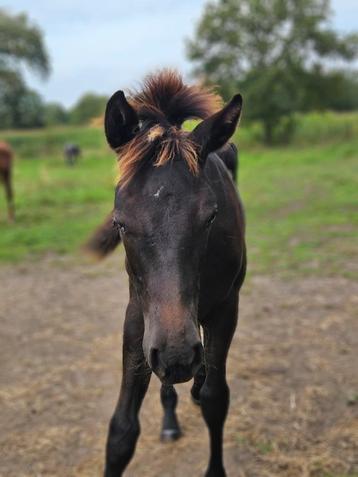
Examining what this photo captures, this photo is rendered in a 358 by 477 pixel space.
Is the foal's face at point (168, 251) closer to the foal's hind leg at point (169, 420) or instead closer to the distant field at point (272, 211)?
the foal's hind leg at point (169, 420)

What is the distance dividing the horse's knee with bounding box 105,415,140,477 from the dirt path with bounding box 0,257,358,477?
1.82 ft

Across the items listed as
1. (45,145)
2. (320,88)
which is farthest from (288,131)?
(45,145)

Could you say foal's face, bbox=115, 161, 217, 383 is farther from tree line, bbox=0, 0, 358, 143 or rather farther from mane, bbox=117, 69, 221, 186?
tree line, bbox=0, 0, 358, 143

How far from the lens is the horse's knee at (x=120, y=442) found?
2.70 metres

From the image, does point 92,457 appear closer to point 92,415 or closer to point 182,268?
point 92,415

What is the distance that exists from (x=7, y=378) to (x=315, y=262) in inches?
179

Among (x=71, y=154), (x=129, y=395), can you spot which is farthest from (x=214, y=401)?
(x=71, y=154)

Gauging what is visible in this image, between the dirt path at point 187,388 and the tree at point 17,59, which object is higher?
the tree at point 17,59

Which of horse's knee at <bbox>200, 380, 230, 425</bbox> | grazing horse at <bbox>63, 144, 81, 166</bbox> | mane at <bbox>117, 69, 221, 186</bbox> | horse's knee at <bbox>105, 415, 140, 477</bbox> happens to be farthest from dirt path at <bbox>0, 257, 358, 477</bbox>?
grazing horse at <bbox>63, 144, 81, 166</bbox>

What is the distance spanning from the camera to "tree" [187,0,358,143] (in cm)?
2942

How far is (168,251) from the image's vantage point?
76.5 inches

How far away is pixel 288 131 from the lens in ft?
100

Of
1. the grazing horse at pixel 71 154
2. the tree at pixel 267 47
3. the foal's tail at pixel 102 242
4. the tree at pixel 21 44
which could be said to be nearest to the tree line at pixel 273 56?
the tree at pixel 267 47

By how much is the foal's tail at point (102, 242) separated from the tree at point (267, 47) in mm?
26608
